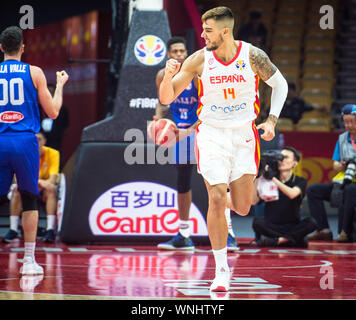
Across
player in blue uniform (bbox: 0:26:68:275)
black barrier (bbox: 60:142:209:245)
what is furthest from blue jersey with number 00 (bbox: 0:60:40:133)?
black barrier (bbox: 60:142:209:245)

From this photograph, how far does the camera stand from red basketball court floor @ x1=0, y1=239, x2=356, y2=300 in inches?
180

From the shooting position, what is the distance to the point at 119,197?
788 cm

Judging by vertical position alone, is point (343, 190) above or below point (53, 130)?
below

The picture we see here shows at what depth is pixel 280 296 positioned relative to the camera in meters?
4.51

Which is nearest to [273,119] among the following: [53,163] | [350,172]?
[350,172]

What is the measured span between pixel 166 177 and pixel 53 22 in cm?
803

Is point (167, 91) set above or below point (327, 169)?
above

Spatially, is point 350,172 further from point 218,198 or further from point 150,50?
point 218,198

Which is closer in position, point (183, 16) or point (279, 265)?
point (279, 265)

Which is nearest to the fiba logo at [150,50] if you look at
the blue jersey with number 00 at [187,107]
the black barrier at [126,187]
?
the black barrier at [126,187]

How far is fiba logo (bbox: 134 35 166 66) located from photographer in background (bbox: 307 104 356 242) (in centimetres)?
227

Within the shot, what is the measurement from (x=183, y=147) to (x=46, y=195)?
1920 mm

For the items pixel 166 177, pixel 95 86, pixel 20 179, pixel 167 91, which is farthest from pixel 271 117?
pixel 95 86
